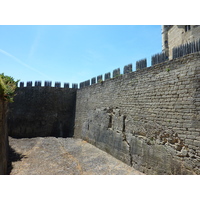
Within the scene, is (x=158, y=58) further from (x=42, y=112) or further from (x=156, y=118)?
(x=42, y=112)

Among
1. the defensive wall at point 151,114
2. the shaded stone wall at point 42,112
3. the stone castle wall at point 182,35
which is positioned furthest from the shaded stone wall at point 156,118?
the stone castle wall at point 182,35

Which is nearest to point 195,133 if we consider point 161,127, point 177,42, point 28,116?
point 161,127

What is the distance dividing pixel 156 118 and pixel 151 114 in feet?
0.92

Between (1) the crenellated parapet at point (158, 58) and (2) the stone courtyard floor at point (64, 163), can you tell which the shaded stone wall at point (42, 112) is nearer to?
(1) the crenellated parapet at point (158, 58)

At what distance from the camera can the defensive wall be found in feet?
14.3

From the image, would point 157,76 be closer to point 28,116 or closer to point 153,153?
point 153,153

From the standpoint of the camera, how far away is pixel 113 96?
8234mm

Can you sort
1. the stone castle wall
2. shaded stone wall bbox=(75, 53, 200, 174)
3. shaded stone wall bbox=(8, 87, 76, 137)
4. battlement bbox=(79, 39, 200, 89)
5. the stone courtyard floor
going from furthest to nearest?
shaded stone wall bbox=(8, 87, 76, 137) → the stone castle wall → the stone courtyard floor → battlement bbox=(79, 39, 200, 89) → shaded stone wall bbox=(75, 53, 200, 174)

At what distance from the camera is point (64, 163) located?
21.9 feet

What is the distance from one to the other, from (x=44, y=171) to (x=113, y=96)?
188 inches

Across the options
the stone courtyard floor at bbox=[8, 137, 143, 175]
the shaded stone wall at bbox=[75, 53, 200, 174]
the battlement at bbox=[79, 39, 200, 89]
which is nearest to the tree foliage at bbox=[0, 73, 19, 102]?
the stone courtyard floor at bbox=[8, 137, 143, 175]

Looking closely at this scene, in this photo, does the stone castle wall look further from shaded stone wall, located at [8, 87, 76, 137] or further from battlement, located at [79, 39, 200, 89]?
shaded stone wall, located at [8, 87, 76, 137]

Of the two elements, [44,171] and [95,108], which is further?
[95,108]

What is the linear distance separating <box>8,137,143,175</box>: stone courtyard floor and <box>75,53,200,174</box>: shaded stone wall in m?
0.59
